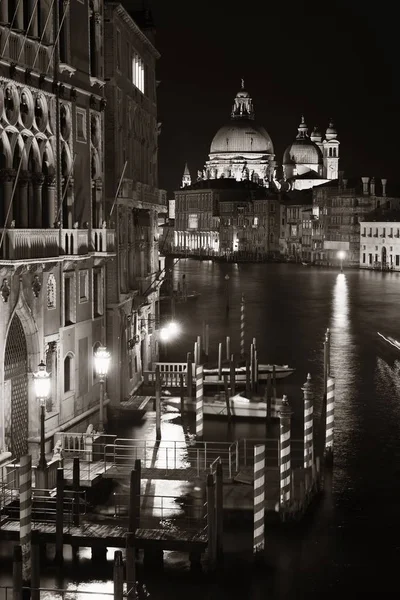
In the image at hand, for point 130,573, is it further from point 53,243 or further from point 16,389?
point 53,243

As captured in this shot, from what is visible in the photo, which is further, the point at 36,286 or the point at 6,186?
the point at 36,286

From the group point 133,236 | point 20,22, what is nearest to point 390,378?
point 133,236

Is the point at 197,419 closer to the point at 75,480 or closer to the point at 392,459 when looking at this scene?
the point at 392,459

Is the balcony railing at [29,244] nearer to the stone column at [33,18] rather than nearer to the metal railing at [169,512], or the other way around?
the stone column at [33,18]

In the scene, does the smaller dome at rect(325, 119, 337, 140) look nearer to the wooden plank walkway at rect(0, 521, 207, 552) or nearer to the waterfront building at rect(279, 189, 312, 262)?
the waterfront building at rect(279, 189, 312, 262)

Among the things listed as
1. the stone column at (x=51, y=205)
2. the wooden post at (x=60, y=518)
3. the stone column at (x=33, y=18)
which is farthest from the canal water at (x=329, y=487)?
the stone column at (x=33, y=18)

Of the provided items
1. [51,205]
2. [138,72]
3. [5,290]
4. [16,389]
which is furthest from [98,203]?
[138,72]

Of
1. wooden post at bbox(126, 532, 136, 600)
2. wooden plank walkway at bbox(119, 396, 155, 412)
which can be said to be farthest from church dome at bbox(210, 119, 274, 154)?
wooden post at bbox(126, 532, 136, 600)
